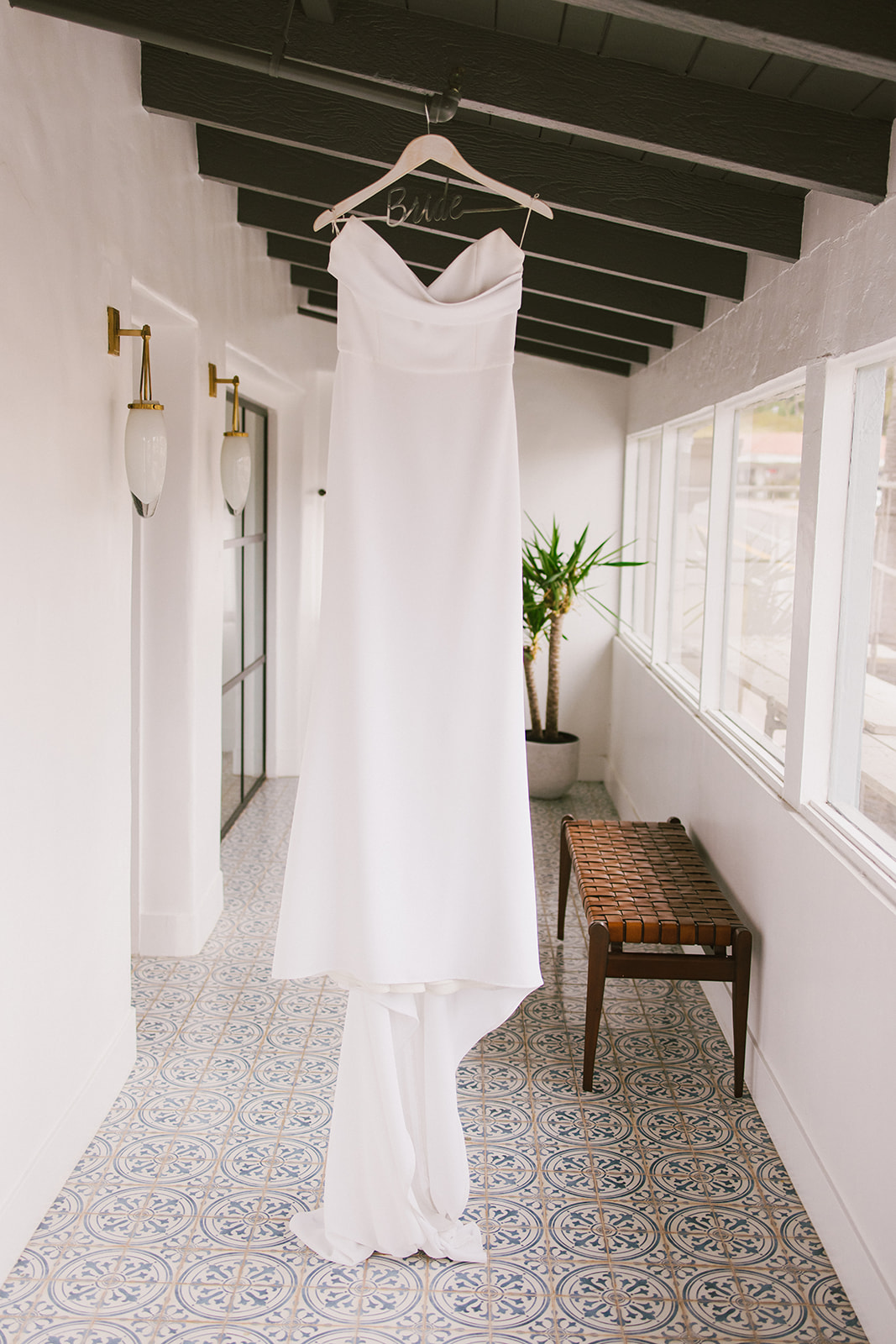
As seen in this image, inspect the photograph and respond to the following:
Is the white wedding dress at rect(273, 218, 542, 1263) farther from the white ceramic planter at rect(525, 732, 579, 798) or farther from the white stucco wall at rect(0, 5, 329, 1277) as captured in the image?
the white ceramic planter at rect(525, 732, 579, 798)

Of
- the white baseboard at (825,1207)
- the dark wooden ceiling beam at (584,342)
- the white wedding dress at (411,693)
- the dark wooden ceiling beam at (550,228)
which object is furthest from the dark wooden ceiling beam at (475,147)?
the dark wooden ceiling beam at (584,342)

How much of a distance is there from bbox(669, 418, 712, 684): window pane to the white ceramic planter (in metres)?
1.13

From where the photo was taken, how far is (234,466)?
3.79 metres

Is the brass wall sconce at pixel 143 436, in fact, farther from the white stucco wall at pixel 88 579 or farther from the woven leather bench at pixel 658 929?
the woven leather bench at pixel 658 929

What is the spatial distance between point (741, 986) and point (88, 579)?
1.97 m

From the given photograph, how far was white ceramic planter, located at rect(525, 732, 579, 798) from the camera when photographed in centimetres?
580

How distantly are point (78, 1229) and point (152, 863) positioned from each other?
1516 mm

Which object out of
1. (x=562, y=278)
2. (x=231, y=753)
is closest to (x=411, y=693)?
(x=562, y=278)

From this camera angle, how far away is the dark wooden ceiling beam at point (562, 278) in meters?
3.92

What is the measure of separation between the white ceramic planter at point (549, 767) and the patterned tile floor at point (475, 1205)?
2360 mm

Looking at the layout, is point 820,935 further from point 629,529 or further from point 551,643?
point 629,529

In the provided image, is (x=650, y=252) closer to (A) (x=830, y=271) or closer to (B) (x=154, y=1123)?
(A) (x=830, y=271)

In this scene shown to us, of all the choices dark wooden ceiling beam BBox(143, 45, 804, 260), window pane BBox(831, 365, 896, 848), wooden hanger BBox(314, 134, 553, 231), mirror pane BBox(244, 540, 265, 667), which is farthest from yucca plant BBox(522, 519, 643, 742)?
wooden hanger BBox(314, 134, 553, 231)

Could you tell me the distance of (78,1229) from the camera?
7.57 feet
